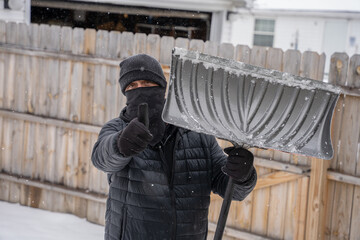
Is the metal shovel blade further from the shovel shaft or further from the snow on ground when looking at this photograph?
the snow on ground

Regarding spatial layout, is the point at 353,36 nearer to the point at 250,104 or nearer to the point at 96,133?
the point at 96,133

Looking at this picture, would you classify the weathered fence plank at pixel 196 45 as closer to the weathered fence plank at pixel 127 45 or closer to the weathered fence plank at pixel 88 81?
the weathered fence plank at pixel 127 45

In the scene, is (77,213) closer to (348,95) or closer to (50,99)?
(50,99)

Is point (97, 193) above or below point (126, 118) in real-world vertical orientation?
below

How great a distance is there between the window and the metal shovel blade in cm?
1598

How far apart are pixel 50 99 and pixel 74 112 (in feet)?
1.30

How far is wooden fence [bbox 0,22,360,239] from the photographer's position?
4.12 m

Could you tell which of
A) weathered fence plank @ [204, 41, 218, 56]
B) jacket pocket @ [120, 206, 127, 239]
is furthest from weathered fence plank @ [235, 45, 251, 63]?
jacket pocket @ [120, 206, 127, 239]

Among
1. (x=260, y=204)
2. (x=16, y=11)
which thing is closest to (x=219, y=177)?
(x=260, y=204)

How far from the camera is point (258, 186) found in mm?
4523

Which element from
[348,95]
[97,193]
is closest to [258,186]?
[348,95]

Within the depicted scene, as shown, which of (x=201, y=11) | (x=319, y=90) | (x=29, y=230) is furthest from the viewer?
(x=201, y=11)

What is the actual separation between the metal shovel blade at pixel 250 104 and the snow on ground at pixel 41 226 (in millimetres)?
3723

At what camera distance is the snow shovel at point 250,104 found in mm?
1781
